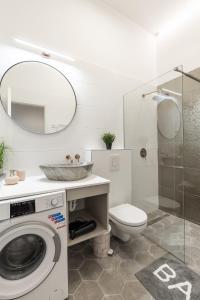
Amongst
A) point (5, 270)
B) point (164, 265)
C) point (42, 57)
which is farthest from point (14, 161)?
point (164, 265)

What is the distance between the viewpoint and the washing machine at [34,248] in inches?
37.2

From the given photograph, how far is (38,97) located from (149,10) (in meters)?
1.92

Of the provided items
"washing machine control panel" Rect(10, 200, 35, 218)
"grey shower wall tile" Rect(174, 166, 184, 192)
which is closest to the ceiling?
"grey shower wall tile" Rect(174, 166, 184, 192)

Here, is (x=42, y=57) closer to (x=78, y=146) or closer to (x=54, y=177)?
(x=78, y=146)

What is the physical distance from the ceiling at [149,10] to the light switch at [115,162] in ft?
6.45

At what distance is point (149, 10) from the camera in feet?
6.98

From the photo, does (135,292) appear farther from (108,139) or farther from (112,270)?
(108,139)

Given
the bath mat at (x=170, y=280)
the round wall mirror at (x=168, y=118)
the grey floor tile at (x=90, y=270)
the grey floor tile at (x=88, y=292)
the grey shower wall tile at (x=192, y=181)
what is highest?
the round wall mirror at (x=168, y=118)

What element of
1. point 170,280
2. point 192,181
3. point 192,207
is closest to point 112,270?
point 170,280

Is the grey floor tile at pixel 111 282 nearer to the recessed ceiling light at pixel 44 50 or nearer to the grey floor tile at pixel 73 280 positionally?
the grey floor tile at pixel 73 280

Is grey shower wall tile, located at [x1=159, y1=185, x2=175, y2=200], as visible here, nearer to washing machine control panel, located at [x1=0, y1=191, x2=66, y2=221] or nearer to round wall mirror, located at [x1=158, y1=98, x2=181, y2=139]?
round wall mirror, located at [x1=158, y1=98, x2=181, y2=139]

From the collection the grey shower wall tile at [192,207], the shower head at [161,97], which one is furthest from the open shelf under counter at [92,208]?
the shower head at [161,97]

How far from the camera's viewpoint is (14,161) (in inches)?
59.1

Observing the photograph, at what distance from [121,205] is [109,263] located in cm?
59
